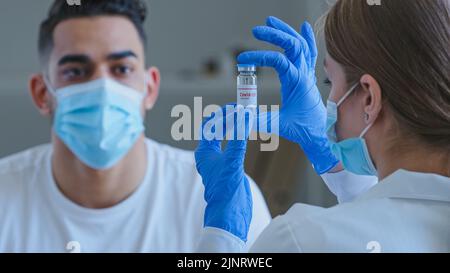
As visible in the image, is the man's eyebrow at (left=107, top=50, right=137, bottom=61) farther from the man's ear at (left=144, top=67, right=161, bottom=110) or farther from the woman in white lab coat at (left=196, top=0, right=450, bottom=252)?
the woman in white lab coat at (left=196, top=0, right=450, bottom=252)

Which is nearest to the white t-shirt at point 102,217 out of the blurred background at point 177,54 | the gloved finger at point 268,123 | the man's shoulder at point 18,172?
the man's shoulder at point 18,172

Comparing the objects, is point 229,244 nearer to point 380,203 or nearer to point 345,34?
point 380,203

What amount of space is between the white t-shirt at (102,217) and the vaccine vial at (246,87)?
48cm

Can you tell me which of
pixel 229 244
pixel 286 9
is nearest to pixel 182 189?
pixel 229 244

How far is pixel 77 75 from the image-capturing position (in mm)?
1404

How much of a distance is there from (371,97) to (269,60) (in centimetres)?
16

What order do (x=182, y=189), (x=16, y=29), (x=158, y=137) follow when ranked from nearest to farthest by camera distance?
(x=182, y=189) → (x=158, y=137) → (x=16, y=29)

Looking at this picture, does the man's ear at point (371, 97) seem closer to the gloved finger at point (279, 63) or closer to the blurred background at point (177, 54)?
the gloved finger at point (279, 63)

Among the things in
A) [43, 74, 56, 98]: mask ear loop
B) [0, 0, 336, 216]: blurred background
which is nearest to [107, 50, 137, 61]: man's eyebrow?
[43, 74, 56, 98]: mask ear loop

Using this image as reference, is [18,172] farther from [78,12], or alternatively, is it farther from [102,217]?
[78,12]

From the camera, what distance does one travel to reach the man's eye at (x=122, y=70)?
4.70 ft

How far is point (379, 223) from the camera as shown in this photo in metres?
0.87

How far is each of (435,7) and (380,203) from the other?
28cm

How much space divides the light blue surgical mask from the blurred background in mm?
1309
